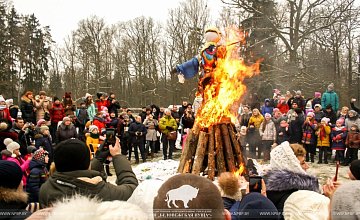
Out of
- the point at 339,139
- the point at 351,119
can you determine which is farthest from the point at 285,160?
the point at 351,119

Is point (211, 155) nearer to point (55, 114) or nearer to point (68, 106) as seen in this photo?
point (55, 114)

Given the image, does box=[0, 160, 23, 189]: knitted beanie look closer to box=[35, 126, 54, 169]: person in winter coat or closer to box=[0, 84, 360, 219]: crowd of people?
box=[0, 84, 360, 219]: crowd of people

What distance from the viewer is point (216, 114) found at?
7.07 m

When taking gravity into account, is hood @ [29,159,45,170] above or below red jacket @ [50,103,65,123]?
below

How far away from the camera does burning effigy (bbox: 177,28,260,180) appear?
706 cm

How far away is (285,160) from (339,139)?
353 inches

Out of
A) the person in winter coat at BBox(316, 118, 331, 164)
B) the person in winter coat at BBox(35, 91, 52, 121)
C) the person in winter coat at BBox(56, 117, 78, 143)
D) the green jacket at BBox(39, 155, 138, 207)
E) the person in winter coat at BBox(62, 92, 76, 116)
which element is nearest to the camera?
the green jacket at BBox(39, 155, 138, 207)

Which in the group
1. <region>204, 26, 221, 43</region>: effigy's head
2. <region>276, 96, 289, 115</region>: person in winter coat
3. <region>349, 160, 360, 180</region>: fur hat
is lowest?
<region>349, 160, 360, 180</region>: fur hat

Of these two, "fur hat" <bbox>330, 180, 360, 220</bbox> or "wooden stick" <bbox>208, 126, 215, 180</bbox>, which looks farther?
"wooden stick" <bbox>208, 126, 215, 180</bbox>

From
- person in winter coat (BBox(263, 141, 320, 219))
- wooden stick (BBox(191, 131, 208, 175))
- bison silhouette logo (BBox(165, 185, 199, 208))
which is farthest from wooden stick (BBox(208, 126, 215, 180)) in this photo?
bison silhouette logo (BBox(165, 185, 199, 208))

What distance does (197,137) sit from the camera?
7301 mm

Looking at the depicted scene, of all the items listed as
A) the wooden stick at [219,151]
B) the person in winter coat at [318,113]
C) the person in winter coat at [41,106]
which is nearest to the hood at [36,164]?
A: the wooden stick at [219,151]

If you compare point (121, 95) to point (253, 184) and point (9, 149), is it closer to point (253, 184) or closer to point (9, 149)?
point (9, 149)

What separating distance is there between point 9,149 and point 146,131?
6.40 metres
